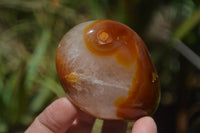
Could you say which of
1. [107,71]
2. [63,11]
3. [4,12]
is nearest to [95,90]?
[107,71]

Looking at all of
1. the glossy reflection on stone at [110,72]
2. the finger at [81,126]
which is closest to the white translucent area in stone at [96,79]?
the glossy reflection on stone at [110,72]

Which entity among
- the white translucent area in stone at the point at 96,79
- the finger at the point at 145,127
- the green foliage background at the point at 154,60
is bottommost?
the green foliage background at the point at 154,60

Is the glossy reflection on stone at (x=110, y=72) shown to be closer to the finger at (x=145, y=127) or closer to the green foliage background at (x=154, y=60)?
the finger at (x=145, y=127)

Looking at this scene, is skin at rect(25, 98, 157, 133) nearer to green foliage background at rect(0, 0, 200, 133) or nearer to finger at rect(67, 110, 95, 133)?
finger at rect(67, 110, 95, 133)

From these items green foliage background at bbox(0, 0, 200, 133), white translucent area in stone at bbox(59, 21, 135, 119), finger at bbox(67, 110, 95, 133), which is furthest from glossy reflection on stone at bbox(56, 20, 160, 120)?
green foliage background at bbox(0, 0, 200, 133)

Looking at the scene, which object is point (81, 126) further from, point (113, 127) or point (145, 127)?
point (145, 127)

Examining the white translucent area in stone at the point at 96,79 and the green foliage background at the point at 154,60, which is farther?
the green foliage background at the point at 154,60

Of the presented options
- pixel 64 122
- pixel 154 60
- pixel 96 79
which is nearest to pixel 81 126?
pixel 64 122
